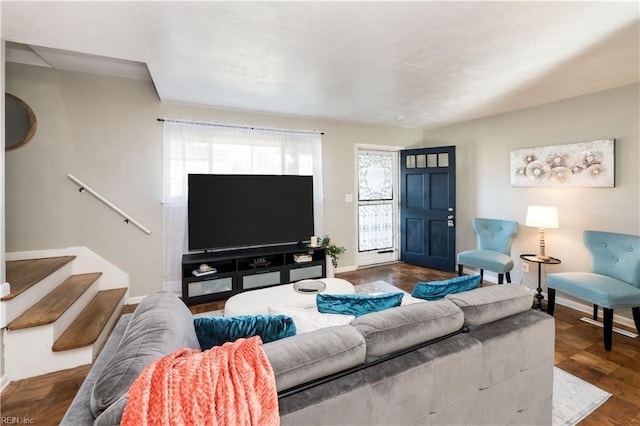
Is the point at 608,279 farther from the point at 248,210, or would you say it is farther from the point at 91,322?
the point at 91,322

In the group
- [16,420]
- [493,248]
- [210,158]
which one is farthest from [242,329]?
[493,248]

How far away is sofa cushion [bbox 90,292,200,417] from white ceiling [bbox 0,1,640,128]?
5.59 ft

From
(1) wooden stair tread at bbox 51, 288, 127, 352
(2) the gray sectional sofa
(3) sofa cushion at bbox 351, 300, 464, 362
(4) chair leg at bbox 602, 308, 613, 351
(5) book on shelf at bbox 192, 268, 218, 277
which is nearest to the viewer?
(2) the gray sectional sofa

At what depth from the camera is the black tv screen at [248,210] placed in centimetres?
352

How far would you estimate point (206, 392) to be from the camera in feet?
2.64

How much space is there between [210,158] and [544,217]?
13.3 feet

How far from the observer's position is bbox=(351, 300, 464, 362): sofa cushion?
1.17 meters

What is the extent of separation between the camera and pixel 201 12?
175 cm

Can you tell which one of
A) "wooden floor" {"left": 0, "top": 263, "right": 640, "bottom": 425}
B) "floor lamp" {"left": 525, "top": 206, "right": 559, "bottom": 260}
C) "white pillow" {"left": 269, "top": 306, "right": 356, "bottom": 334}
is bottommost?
"wooden floor" {"left": 0, "top": 263, "right": 640, "bottom": 425}

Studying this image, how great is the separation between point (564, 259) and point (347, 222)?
286cm

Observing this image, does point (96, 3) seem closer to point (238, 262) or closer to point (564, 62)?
point (238, 262)

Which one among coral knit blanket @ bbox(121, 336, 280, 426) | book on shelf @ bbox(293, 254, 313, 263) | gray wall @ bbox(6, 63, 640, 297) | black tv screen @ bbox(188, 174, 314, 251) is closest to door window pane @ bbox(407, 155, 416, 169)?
gray wall @ bbox(6, 63, 640, 297)

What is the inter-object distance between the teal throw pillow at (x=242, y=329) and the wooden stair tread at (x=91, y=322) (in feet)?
5.38

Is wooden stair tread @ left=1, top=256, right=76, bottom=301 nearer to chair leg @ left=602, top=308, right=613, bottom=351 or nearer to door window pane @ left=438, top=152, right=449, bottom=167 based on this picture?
chair leg @ left=602, top=308, right=613, bottom=351
